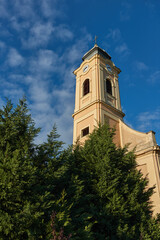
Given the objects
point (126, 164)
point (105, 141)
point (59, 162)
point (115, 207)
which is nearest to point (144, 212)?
point (115, 207)

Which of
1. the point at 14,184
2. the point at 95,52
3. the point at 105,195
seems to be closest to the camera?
the point at 14,184

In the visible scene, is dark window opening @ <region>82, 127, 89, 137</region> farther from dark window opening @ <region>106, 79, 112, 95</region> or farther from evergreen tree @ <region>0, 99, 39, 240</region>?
evergreen tree @ <region>0, 99, 39, 240</region>

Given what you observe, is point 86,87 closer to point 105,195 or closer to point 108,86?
point 108,86

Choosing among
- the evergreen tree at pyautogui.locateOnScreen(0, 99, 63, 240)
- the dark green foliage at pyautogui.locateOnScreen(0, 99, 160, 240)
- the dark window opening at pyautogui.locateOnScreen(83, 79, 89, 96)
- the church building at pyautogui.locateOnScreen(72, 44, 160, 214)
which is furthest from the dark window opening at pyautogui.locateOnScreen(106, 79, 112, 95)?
the evergreen tree at pyautogui.locateOnScreen(0, 99, 63, 240)

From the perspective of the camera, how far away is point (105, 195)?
357 inches

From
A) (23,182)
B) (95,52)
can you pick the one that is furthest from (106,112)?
(23,182)

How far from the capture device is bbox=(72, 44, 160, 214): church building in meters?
14.8

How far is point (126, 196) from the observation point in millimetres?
9695

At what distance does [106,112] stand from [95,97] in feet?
5.79

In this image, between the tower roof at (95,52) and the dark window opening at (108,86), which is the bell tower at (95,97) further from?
the tower roof at (95,52)

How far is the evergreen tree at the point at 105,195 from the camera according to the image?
26.1 feet

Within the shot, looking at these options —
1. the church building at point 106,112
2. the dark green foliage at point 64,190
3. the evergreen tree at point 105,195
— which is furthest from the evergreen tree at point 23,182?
the church building at point 106,112

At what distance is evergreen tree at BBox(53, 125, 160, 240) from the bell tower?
6.45m

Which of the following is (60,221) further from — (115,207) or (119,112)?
(119,112)
